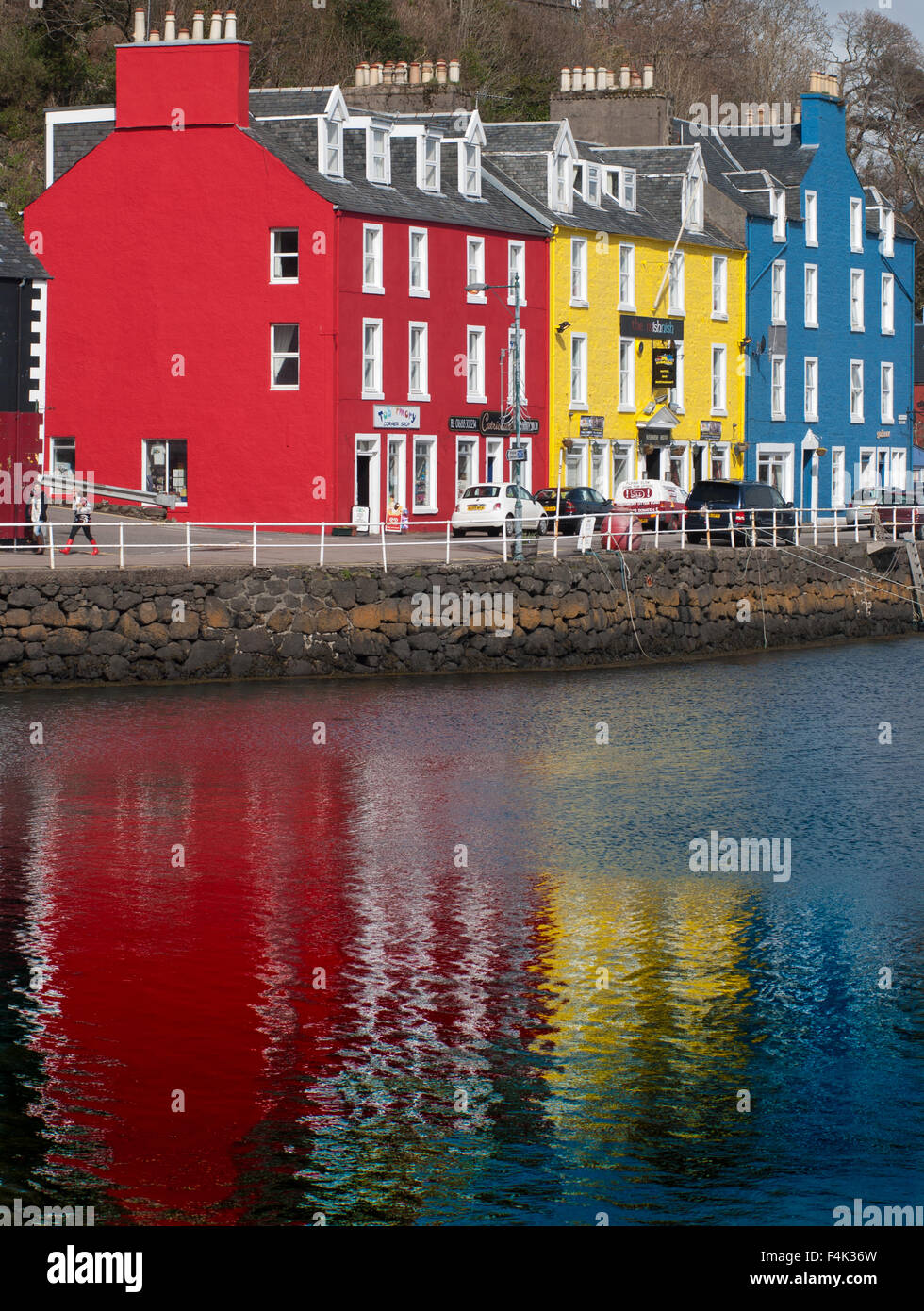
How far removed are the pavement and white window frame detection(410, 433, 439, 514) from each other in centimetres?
270

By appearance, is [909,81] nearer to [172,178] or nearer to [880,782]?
[172,178]

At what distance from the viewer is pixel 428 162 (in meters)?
53.6

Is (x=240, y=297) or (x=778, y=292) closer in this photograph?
(x=240, y=297)

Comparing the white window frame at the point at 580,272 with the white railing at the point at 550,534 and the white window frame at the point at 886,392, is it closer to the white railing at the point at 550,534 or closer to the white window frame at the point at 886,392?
the white railing at the point at 550,534

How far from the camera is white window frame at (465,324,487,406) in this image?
54.2 m

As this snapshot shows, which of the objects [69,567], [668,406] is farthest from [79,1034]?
[668,406]

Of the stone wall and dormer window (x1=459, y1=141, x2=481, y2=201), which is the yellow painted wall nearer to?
dormer window (x1=459, y1=141, x2=481, y2=201)

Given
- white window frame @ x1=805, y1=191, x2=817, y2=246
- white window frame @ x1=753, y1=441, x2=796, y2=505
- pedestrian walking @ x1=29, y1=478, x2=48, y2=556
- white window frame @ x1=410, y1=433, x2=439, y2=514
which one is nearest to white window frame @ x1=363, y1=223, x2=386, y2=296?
white window frame @ x1=410, y1=433, x2=439, y2=514

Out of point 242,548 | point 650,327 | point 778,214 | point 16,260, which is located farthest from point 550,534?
point 778,214

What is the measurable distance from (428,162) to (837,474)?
2365cm

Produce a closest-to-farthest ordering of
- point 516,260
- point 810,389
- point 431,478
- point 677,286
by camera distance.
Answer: point 431,478
point 516,260
point 677,286
point 810,389

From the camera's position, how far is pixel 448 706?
3173cm

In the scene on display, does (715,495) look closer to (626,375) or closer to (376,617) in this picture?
(626,375)
